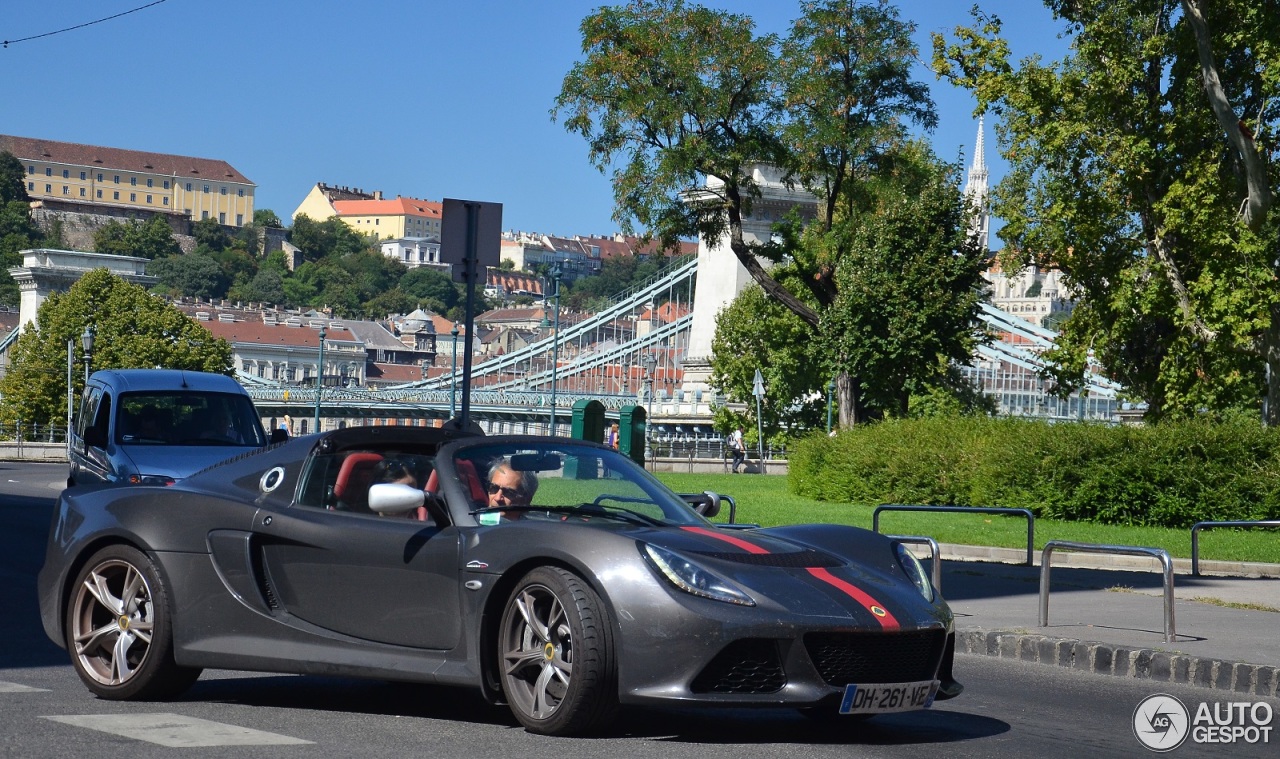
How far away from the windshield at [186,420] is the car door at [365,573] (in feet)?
34.7

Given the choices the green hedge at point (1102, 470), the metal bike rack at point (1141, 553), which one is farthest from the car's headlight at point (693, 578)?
the green hedge at point (1102, 470)

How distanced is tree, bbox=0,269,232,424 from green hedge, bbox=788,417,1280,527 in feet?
197

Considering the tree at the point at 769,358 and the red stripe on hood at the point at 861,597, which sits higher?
the tree at the point at 769,358

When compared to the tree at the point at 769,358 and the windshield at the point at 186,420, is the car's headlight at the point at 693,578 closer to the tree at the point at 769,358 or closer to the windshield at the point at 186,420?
the windshield at the point at 186,420

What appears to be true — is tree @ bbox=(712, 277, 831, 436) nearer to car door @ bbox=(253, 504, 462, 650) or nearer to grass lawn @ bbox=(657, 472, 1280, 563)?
grass lawn @ bbox=(657, 472, 1280, 563)

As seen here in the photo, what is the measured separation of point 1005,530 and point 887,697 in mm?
16903

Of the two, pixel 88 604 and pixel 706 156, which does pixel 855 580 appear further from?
pixel 706 156

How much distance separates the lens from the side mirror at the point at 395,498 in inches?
237

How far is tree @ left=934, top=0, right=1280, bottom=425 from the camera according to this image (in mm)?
27250

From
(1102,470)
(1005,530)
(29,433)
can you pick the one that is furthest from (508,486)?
(29,433)

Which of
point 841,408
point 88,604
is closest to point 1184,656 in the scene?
point 88,604

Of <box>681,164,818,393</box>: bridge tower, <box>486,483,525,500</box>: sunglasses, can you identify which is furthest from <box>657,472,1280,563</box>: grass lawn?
<box>681,164,818,393</box>: bridge tower

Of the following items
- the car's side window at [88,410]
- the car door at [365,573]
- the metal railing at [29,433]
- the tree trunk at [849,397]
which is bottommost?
the metal railing at [29,433]

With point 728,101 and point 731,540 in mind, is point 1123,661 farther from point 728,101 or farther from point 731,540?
point 728,101
